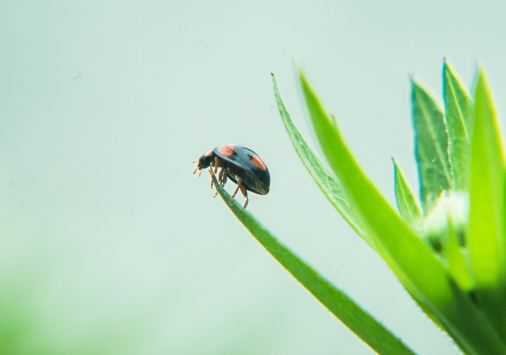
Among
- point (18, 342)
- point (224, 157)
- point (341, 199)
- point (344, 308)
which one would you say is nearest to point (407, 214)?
point (341, 199)

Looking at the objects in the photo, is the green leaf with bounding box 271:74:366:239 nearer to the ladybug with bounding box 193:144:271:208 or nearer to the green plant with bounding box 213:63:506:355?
the green plant with bounding box 213:63:506:355

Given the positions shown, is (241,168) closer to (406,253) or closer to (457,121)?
(457,121)

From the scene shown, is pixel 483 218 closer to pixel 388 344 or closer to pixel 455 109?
pixel 388 344

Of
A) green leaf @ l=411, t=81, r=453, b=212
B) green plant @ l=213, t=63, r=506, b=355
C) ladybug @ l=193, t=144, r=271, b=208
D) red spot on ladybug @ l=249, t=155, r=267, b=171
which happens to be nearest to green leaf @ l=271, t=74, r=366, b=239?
green plant @ l=213, t=63, r=506, b=355

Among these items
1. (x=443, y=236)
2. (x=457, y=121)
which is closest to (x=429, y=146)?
(x=457, y=121)

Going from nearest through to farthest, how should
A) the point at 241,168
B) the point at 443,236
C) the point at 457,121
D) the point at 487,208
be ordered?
the point at 487,208
the point at 443,236
the point at 457,121
the point at 241,168

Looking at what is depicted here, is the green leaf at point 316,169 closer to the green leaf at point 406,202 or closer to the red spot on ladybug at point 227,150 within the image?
the green leaf at point 406,202

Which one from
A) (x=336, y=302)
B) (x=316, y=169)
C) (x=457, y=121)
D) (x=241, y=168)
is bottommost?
(x=336, y=302)

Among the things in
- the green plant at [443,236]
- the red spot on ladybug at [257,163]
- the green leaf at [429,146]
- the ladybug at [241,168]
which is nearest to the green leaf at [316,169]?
the green plant at [443,236]
